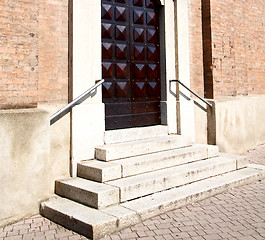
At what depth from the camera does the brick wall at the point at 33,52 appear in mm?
4223

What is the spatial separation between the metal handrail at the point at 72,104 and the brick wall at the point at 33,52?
0.22 metres

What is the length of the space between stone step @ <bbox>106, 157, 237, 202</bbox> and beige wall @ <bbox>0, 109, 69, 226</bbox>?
100 centimetres

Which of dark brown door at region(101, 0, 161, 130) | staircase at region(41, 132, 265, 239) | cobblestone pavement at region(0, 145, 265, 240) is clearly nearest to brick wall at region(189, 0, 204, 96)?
dark brown door at region(101, 0, 161, 130)

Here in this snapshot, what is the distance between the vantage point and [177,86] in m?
6.55

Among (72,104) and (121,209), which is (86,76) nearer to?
(72,104)

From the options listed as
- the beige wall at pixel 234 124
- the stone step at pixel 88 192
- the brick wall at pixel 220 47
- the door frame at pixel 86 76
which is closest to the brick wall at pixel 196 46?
the brick wall at pixel 220 47

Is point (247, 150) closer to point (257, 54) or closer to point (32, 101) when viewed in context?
point (257, 54)

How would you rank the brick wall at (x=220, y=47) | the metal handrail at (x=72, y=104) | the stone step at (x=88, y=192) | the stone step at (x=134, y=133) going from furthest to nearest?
the brick wall at (x=220, y=47) < the stone step at (x=134, y=133) < the metal handrail at (x=72, y=104) < the stone step at (x=88, y=192)

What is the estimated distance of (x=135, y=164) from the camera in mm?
4629

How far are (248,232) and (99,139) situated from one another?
107 inches

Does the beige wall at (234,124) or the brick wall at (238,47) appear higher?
the brick wall at (238,47)

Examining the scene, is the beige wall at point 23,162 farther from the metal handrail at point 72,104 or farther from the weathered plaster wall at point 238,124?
the weathered plaster wall at point 238,124

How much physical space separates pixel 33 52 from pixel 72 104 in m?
0.95

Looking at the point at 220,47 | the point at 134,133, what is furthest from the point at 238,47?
the point at 134,133
